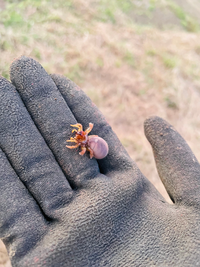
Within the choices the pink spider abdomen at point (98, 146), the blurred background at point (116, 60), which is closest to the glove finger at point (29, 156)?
the pink spider abdomen at point (98, 146)

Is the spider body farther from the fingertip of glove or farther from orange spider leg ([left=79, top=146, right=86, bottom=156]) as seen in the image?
the fingertip of glove

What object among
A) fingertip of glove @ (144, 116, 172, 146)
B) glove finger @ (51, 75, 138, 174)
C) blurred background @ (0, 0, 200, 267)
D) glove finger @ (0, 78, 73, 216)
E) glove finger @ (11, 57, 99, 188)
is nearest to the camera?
glove finger @ (0, 78, 73, 216)

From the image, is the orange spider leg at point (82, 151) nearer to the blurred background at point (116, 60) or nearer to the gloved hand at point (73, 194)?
the gloved hand at point (73, 194)

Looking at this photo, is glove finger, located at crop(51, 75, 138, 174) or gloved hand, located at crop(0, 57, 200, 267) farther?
glove finger, located at crop(51, 75, 138, 174)

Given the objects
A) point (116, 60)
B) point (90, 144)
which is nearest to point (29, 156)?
point (90, 144)

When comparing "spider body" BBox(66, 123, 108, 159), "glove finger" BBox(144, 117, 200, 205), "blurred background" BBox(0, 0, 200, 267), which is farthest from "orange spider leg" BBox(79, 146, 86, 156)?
"blurred background" BBox(0, 0, 200, 267)

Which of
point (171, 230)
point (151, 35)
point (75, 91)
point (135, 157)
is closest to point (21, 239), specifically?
point (171, 230)
